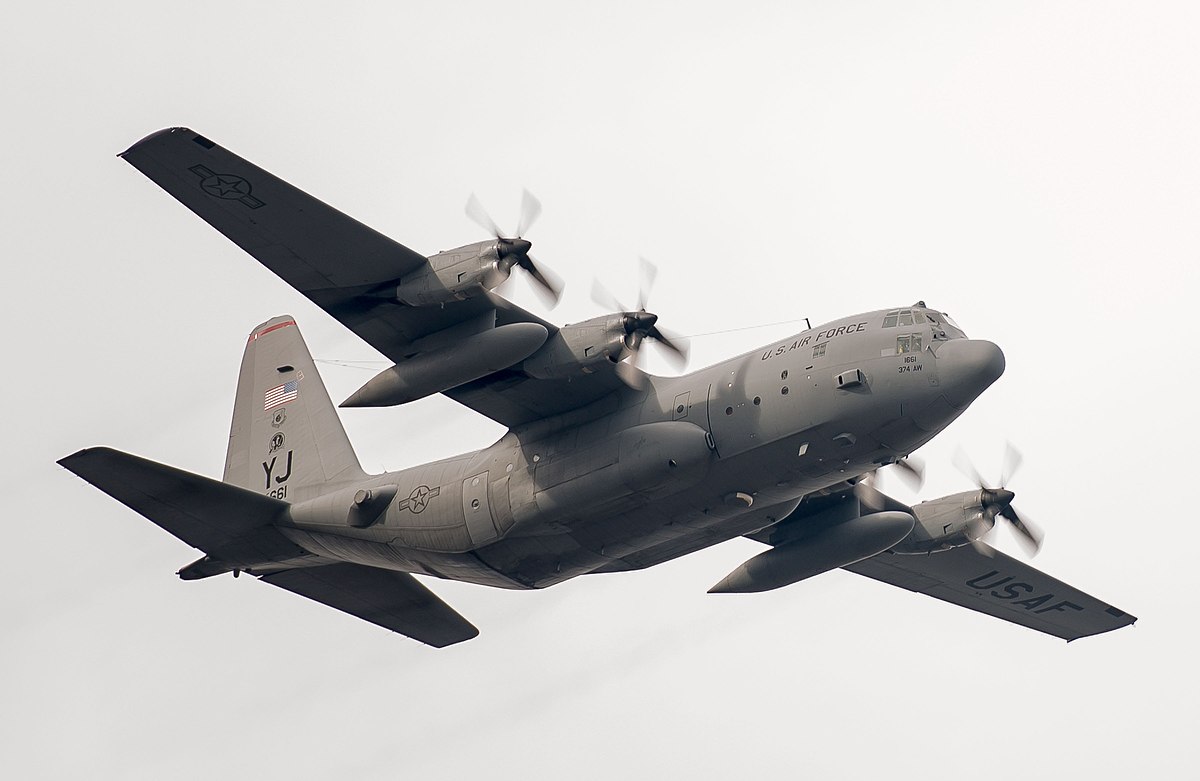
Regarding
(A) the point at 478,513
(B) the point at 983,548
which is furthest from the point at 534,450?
(B) the point at 983,548

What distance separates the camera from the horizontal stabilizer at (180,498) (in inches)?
1137

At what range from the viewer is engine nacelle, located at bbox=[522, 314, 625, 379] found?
28.3 m

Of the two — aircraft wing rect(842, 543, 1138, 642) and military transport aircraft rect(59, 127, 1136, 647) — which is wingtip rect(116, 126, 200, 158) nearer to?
military transport aircraft rect(59, 127, 1136, 647)

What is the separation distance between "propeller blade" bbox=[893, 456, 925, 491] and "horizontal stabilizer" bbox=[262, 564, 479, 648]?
9.30 meters

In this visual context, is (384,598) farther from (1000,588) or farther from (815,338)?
(1000,588)

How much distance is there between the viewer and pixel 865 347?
91.6 feet

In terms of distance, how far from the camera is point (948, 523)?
33562 millimetres

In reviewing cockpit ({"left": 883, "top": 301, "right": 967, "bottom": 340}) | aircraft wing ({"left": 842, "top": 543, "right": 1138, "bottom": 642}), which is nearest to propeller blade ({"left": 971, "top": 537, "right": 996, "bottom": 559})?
aircraft wing ({"left": 842, "top": 543, "right": 1138, "bottom": 642})

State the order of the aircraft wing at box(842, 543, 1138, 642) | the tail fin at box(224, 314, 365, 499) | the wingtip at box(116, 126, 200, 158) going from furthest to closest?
the aircraft wing at box(842, 543, 1138, 642) → the tail fin at box(224, 314, 365, 499) → the wingtip at box(116, 126, 200, 158)

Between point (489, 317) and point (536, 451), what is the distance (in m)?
2.90

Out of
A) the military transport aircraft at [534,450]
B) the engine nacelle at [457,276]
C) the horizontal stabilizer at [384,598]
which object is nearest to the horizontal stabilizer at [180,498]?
the military transport aircraft at [534,450]

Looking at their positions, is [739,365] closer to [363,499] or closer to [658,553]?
[658,553]

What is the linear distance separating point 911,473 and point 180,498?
13494 millimetres

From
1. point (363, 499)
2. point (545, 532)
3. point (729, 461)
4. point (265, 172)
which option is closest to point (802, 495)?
point (729, 461)
